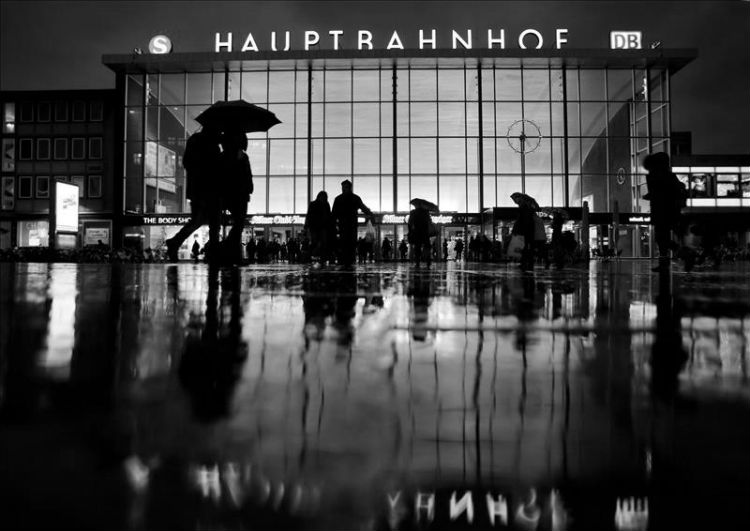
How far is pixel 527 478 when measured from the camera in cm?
84

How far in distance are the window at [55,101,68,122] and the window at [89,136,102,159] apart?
3.04 metres

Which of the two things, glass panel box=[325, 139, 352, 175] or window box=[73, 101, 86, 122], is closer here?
glass panel box=[325, 139, 352, 175]

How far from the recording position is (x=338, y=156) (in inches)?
1582

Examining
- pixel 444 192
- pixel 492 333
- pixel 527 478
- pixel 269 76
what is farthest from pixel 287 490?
pixel 269 76

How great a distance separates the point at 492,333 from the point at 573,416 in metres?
1.17

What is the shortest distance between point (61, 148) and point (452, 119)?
29.7 m

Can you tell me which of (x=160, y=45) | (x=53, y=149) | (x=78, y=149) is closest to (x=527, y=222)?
(x=160, y=45)

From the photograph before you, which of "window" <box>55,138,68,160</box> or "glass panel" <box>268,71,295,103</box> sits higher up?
"glass panel" <box>268,71,295,103</box>

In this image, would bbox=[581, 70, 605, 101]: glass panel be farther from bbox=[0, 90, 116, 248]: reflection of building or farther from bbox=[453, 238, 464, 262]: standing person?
bbox=[0, 90, 116, 248]: reflection of building

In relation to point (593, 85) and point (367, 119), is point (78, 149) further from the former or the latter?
point (593, 85)

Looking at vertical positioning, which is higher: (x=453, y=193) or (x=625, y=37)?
(x=625, y=37)

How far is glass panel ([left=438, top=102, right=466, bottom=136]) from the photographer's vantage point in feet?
132

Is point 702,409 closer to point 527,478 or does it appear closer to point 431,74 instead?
point 527,478

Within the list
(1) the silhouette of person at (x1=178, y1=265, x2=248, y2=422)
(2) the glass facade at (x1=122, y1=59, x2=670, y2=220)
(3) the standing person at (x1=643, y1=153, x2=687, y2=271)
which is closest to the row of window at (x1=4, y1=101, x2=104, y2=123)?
(2) the glass facade at (x1=122, y1=59, x2=670, y2=220)
